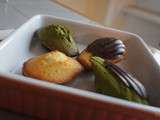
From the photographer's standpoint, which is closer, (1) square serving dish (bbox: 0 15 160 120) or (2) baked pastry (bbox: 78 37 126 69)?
(1) square serving dish (bbox: 0 15 160 120)

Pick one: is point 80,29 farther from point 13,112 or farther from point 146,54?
point 13,112

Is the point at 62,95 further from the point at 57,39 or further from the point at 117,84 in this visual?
the point at 57,39

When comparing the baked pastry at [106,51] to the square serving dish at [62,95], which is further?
the baked pastry at [106,51]

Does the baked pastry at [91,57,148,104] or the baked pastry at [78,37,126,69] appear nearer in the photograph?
the baked pastry at [91,57,148,104]

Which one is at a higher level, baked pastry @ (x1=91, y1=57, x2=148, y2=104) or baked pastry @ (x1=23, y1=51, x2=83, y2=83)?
baked pastry @ (x1=91, y1=57, x2=148, y2=104)

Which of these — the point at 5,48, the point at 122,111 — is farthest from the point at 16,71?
the point at 122,111

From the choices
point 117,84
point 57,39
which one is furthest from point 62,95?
point 57,39
